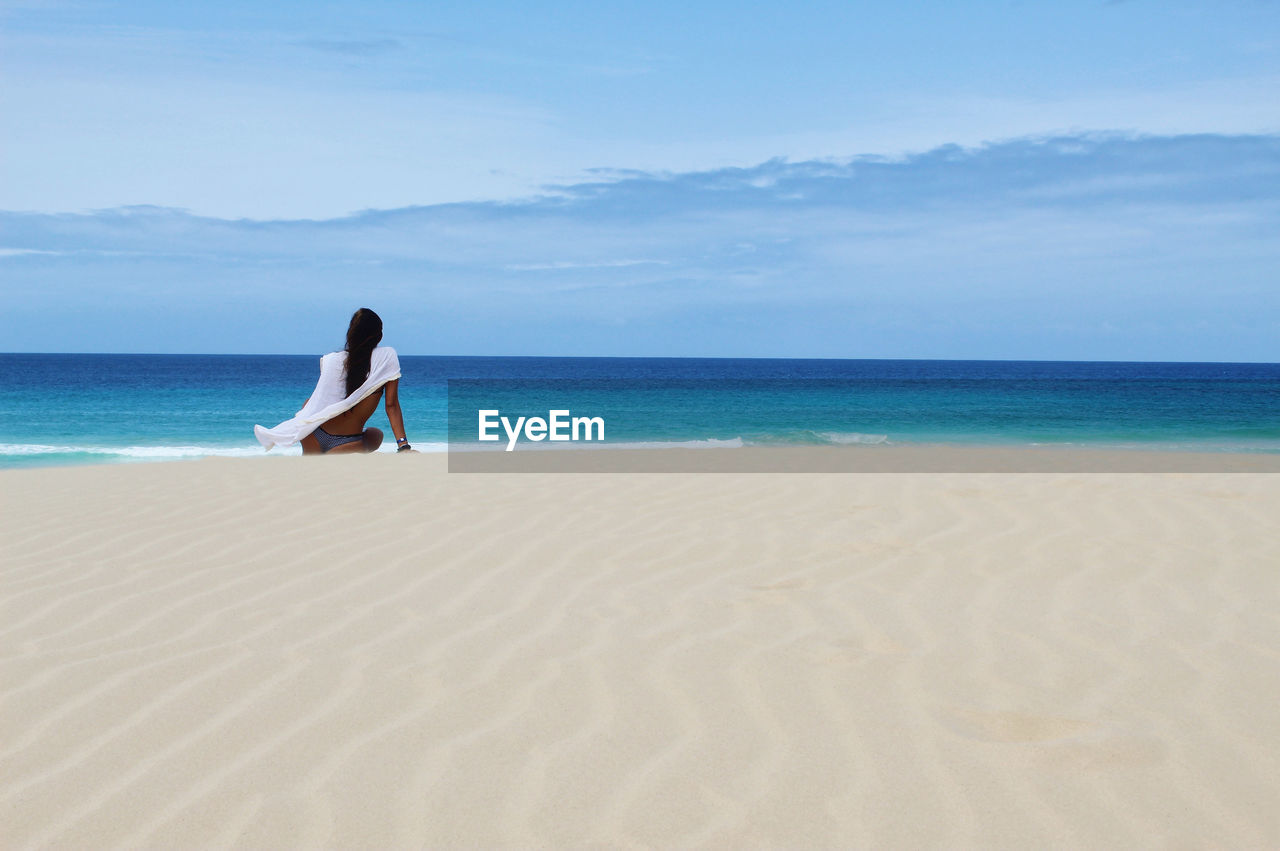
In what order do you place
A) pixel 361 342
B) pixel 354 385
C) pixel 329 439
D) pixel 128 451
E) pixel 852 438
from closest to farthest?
1. pixel 361 342
2. pixel 354 385
3. pixel 329 439
4. pixel 128 451
5. pixel 852 438

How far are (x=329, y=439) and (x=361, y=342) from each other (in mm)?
1137

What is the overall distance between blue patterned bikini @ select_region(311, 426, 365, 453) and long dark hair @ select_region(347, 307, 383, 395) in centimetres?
69

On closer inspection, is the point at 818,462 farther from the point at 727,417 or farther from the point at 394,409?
the point at 727,417

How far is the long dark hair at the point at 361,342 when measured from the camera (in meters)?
8.38

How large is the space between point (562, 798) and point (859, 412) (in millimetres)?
30352

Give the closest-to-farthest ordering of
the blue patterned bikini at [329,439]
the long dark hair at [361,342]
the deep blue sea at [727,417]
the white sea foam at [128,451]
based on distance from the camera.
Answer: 1. the long dark hair at [361,342]
2. the blue patterned bikini at [329,439]
3. the white sea foam at [128,451]
4. the deep blue sea at [727,417]

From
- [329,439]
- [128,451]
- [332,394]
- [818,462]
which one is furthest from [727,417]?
[332,394]

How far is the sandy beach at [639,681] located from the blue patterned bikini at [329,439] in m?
2.58

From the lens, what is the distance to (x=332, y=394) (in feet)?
28.5

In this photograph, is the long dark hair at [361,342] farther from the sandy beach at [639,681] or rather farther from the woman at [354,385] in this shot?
the sandy beach at [639,681]

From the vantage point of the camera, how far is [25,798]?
8.54 feet

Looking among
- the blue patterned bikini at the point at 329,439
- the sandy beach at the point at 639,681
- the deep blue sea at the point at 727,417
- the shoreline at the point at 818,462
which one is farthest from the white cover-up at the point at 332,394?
the deep blue sea at the point at 727,417

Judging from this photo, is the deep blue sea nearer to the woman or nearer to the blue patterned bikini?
the blue patterned bikini

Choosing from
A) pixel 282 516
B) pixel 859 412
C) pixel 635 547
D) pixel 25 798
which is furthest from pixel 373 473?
pixel 859 412
